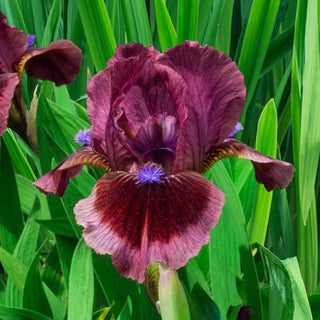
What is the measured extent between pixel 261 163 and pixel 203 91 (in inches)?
4.3

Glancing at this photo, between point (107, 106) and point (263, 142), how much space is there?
0.99 feet

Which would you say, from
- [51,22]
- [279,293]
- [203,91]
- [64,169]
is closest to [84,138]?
[64,169]

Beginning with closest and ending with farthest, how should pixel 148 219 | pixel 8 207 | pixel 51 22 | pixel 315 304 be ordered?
pixel 148 219 < pixel 315 304 < pixel 8 207 < pixel 51 22

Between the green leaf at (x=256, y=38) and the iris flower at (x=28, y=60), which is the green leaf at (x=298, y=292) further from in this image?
the iris flower at (x=28, y=60)

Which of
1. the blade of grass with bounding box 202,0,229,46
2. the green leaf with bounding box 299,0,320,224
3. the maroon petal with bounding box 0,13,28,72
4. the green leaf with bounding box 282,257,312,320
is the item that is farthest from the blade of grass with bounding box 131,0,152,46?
the green leaf with bounding box 282,257,312,320

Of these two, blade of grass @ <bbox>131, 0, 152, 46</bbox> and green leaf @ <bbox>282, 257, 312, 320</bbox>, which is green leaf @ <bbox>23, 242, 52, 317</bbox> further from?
blade of grass @ <bbox>131, 0, 152, 46</bbox>

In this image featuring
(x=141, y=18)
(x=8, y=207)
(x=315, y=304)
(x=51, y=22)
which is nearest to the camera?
(x=315, y=304)

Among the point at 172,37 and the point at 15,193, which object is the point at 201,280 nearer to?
the point at 15,193

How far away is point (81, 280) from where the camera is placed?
0.71 metres

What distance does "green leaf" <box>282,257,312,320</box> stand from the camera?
0.71m

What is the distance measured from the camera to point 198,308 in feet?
2.22

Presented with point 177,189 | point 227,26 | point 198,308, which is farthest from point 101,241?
point 227,26

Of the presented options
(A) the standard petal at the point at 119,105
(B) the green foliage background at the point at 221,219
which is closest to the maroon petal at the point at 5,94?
(B) the green foliage background at the point at 221,219

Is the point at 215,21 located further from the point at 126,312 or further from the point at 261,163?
the point at 126,312
